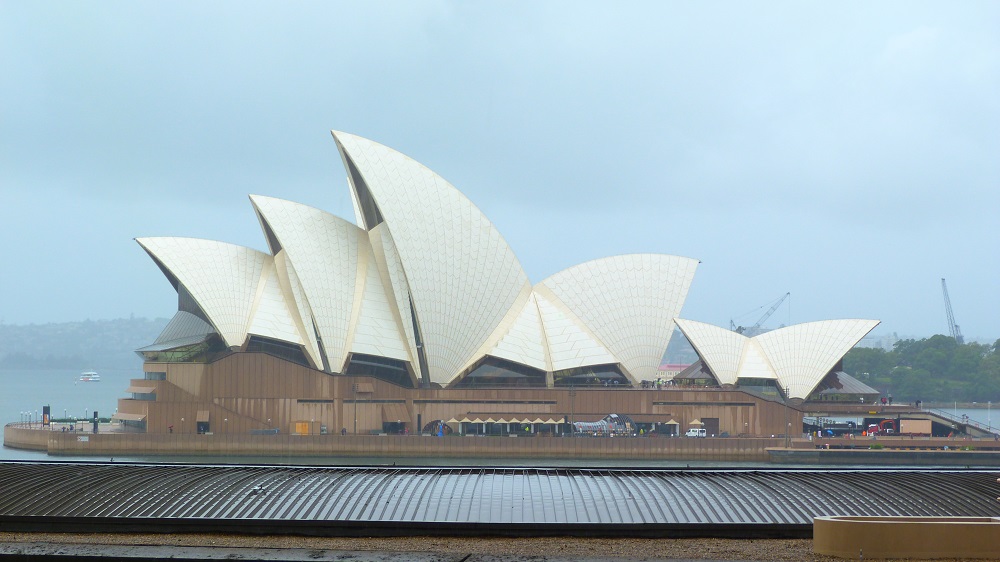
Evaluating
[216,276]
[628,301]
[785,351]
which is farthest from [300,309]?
[785,351]

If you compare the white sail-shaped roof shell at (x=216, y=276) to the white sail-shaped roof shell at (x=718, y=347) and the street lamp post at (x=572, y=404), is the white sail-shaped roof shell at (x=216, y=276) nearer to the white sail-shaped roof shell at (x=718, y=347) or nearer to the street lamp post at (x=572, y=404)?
the street lamp post at (x=572, y=404)

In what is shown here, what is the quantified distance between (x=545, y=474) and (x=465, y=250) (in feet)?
117

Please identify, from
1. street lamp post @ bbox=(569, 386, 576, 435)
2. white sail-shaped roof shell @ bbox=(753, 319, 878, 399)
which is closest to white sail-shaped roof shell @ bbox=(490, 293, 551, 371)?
street lamp post @ bbox=(569, 386, 576, 435)

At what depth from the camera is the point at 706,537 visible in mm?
19922

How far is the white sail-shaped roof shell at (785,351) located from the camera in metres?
63.3

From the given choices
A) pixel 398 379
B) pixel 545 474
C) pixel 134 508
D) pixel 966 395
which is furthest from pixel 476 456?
pixel 966 395

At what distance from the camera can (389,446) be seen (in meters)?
57.0

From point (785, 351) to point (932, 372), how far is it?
72.5 m

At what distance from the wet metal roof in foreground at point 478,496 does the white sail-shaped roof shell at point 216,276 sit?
107 ft

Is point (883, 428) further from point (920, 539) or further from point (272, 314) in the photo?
point (920, 539)

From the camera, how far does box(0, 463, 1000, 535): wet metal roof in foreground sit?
66.6 ft

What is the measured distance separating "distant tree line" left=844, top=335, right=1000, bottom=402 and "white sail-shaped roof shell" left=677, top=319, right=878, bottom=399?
63746 millimetres

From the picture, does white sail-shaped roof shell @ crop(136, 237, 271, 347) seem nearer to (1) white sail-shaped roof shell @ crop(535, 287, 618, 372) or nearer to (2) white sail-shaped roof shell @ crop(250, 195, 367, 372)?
(2) white sail-shaped roof shell @ crop(250, 195, 367, 372)

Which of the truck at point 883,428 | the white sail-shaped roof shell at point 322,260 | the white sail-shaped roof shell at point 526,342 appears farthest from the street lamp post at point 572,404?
the truck at point 883,428
